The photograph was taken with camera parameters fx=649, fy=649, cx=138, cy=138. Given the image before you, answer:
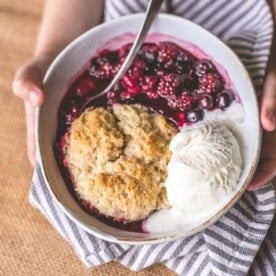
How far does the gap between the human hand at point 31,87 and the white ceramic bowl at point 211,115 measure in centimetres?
2

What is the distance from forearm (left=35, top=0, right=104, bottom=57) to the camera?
3.55 feet

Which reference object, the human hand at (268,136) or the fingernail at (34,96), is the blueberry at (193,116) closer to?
the human hand at (268,136)

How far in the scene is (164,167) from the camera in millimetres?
899

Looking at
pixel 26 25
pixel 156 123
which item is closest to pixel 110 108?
pixel 156 123

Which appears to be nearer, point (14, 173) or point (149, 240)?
point (149, 240)

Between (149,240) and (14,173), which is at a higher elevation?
(149,240)

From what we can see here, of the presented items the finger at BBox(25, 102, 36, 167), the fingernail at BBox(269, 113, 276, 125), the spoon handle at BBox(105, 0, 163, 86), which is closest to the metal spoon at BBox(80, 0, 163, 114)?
the spoon handle at BBox(105, 0, 163, 86)

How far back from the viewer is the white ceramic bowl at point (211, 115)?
869 millimetres

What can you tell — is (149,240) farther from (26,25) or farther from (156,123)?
(26,25)

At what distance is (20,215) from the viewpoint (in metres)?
1.00

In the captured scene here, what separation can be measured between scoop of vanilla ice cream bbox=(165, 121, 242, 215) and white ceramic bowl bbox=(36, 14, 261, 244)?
0.6 inches

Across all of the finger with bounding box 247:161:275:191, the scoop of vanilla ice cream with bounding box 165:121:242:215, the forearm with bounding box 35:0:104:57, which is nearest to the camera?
the scoop of vanilla ice cream with bounding box 165:121:242:215

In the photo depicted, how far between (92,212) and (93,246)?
0.22 feet

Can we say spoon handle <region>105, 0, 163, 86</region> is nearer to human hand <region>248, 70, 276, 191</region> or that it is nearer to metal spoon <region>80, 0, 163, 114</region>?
metal spoon <region>80, 0, 163, 114</region>
